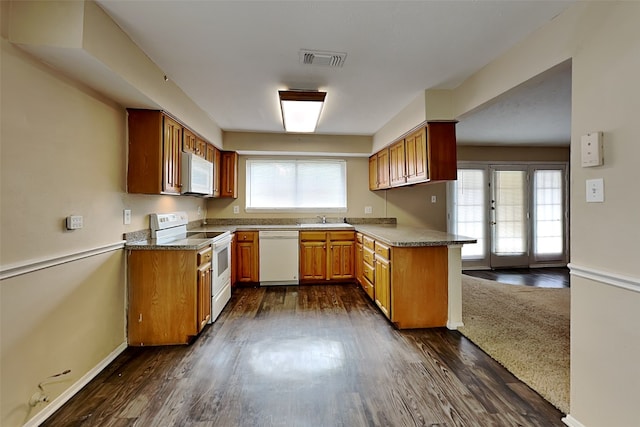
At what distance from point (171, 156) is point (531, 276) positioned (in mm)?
5564

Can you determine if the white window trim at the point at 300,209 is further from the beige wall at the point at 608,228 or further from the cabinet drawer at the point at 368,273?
the beige wall at the point at 608,228

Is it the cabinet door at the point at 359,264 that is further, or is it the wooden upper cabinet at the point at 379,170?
the wooden upper cabinet at the point at 379,170

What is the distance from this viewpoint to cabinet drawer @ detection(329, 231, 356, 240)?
427 cm

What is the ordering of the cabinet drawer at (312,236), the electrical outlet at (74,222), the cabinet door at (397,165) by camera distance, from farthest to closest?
the cabinet drawer at (312,236) < the cabinet door at (397,165) < the electrical outlet at (74,222)

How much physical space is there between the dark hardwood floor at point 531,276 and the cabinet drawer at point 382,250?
2515 mm

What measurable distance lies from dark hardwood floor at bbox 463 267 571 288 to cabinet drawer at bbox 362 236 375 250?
229 centimetres

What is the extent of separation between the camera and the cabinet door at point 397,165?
3541mm

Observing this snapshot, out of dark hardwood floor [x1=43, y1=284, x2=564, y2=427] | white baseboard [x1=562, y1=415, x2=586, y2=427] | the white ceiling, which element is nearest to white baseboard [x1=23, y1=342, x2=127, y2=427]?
dark hardwood floor [x1=43, y1=284, x2=564, y2=427]

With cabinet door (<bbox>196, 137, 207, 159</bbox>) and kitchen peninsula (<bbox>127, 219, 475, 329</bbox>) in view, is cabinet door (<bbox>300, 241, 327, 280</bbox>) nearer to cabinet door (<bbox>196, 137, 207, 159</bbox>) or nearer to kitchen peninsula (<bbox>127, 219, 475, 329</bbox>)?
kitchen peninsula (<bbox>127, 219, 475, 329</bbox>)

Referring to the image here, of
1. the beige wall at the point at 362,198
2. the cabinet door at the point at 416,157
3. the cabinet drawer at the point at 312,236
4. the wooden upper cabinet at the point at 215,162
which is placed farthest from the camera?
the beige wall at the point at 362,198

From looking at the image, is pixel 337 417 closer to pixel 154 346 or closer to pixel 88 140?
pixel 154 346

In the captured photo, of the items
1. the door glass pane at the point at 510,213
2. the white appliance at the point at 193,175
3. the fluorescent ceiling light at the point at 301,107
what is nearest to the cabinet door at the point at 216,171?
the white appliance at the point at 193,175

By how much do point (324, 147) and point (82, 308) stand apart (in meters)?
3.53

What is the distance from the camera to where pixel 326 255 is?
4.26 meters
